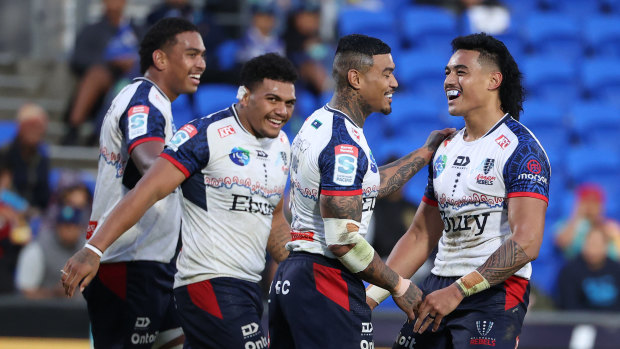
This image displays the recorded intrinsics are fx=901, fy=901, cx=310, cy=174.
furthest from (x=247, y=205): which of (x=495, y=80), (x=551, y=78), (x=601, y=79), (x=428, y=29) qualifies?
(x=601, y=79)

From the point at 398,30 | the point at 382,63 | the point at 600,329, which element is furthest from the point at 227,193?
the point at 398,30

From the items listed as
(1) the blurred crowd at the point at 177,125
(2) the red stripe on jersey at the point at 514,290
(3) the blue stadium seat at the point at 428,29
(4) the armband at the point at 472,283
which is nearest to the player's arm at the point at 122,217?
(4) the armband at the point at 472,283

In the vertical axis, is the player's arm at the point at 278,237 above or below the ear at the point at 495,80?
below

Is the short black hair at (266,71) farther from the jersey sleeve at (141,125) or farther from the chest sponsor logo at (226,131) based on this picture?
the jersey sleeve at (141,125)

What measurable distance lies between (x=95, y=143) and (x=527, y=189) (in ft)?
26.0

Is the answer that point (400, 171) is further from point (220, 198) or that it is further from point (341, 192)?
point (220, 198)

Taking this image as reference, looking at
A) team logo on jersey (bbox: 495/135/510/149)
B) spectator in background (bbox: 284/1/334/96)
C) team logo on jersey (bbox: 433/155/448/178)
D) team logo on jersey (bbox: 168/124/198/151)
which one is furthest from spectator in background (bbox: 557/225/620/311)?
team logo on jersey (bbox: 168/124/198/151)

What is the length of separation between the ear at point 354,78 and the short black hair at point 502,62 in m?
0.73

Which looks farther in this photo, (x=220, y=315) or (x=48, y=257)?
(x=48, y=257)

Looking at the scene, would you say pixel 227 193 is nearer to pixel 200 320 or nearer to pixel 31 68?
pixel 200 320

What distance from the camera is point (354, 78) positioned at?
5.19 meters

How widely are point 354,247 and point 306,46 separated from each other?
7.86 m

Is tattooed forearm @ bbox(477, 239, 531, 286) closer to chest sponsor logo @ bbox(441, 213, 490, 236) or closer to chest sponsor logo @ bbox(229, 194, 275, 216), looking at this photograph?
chest sponsor logo @ bbox(441, 213, 490, 236)

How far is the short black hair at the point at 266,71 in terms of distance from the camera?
18.4ft
